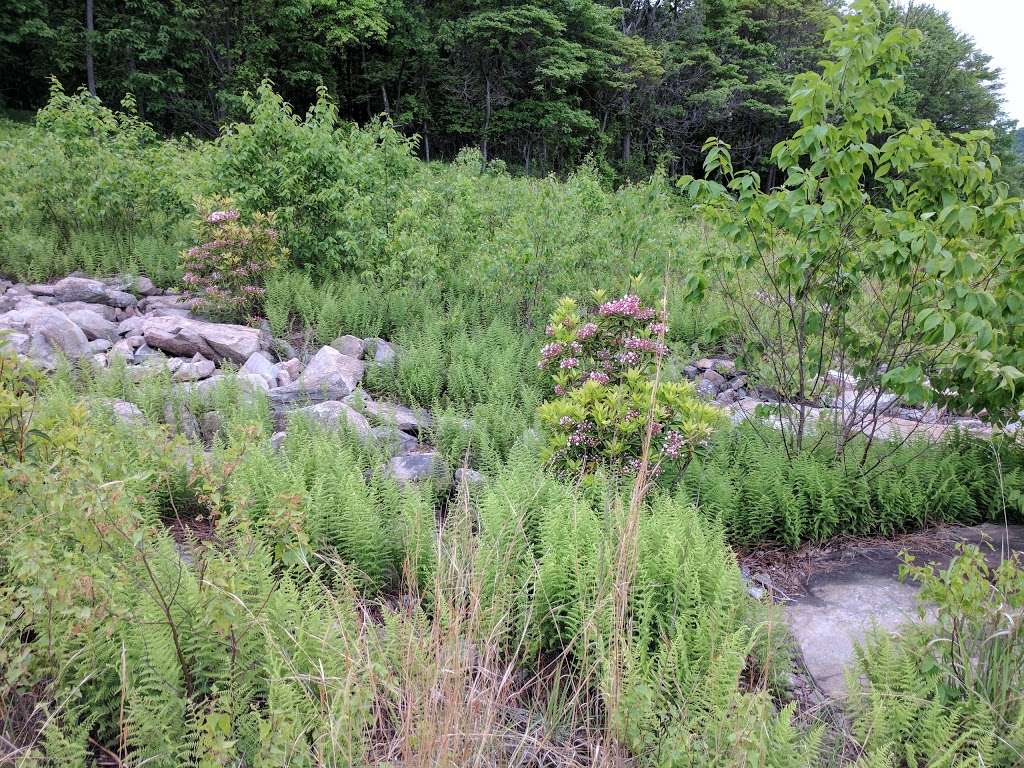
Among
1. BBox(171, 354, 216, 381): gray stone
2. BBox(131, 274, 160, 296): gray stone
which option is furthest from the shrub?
BBox(171, 354, 216, 381): gray stone

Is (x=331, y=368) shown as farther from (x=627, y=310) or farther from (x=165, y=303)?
(x=165, y=303)

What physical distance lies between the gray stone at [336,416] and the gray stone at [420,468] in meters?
0.44

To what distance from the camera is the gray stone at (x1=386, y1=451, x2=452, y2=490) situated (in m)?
4.06

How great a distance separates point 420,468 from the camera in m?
4.18

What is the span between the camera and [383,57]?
93.0 feet

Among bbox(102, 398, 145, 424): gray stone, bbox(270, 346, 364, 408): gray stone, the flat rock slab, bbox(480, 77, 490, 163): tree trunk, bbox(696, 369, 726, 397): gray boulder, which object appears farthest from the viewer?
bbox(480, 77, 490, 163): tree trunk

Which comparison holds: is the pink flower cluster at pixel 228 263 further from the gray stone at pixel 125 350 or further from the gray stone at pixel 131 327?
the gray stone at pixel 125 350

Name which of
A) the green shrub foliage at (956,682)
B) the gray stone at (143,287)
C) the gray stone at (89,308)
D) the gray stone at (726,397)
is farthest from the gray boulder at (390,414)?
the gray stone at (143,287)

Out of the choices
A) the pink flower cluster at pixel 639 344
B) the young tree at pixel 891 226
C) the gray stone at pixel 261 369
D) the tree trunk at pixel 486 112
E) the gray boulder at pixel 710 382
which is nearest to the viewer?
the young tree at pixel 891 226

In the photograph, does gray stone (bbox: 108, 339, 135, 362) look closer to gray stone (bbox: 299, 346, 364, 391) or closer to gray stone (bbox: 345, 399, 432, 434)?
gray stone (bbox: 299, 346, 364, 391)

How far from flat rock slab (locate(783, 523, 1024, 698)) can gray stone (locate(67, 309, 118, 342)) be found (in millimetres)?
6226

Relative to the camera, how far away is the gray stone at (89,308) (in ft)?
22.0

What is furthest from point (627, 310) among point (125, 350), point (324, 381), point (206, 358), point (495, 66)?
point (495, 66)

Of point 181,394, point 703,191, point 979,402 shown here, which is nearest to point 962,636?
point 979,402
